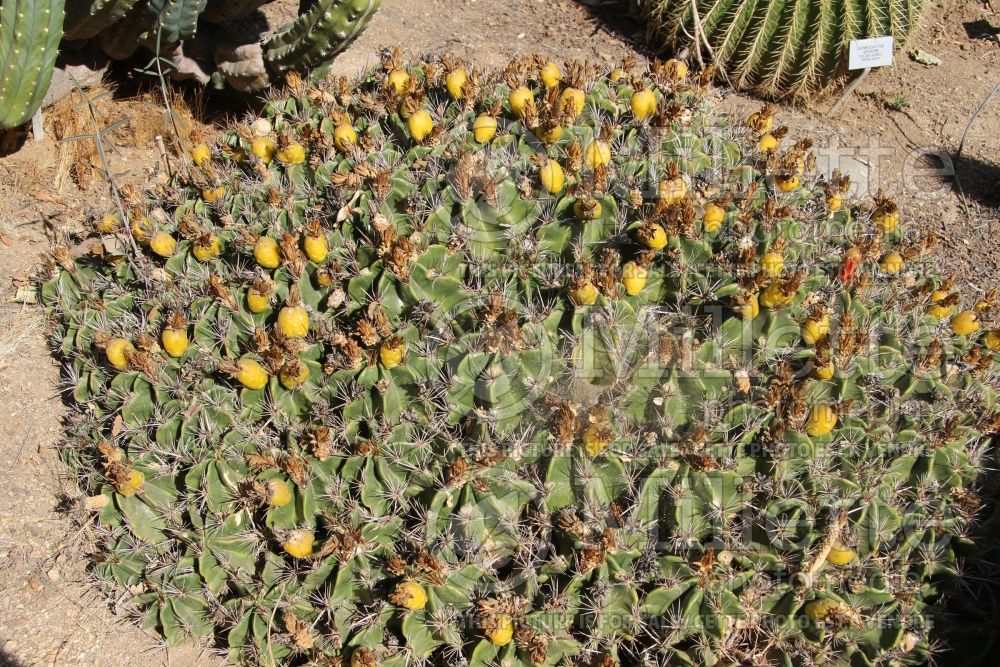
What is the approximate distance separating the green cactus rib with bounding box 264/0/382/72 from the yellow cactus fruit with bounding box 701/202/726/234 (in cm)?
249

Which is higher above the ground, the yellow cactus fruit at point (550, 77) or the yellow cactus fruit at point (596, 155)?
the yellow cactus fruit at point (550, 77)

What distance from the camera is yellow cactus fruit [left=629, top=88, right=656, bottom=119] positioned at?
11.2 ft

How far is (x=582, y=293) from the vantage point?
2.81 metres

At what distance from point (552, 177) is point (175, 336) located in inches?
67.7

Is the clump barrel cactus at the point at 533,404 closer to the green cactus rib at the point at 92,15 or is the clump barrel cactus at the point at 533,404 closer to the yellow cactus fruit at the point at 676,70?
the yellow cactus fruit at the point at 676,70

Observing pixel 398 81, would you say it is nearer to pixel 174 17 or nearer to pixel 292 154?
pixel 292 154

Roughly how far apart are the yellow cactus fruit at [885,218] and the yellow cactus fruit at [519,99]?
171 centimetres

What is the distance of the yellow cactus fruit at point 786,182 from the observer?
323 centimetres

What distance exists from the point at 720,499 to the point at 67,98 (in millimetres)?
4753

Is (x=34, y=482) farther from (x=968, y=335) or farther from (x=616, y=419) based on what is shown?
(x=968, y=335)

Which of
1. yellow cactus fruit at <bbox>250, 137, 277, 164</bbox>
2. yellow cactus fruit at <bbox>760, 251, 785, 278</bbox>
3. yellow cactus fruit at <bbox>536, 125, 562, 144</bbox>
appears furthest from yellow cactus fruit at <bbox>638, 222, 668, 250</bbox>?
yellow cactus fruit at <bbox>250, 137, 277, 164</bbox>

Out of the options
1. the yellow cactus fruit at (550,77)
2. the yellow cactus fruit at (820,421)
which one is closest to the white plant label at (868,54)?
the yellow cactus fruit at (550,77)

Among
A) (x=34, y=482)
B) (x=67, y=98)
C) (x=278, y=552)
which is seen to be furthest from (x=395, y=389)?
(x=67, y=98)

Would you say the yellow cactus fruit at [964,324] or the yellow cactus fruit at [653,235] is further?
the yellow cactus fruit at [964,324]
